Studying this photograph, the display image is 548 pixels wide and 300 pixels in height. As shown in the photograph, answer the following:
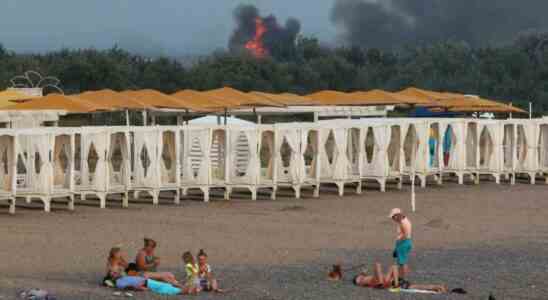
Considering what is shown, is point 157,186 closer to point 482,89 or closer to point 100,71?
point 100,71

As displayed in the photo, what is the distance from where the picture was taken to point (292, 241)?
24094 millimetres

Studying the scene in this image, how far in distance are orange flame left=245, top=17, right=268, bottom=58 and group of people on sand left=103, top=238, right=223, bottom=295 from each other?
63.1 meters

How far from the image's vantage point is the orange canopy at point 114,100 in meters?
33.6

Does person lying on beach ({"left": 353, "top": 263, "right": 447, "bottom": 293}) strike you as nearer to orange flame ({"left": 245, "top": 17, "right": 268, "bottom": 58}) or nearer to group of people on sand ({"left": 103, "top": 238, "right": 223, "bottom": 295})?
group of people on sand ({"left": 103, "top": 238, "right": 223, "bottom": 295})

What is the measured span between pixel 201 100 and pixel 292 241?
41.1ft

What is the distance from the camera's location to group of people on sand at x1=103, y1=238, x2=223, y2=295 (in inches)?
714

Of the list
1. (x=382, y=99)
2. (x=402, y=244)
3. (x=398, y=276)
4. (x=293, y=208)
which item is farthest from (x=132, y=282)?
(x=382, y=99)

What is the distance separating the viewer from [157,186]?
99.6ft

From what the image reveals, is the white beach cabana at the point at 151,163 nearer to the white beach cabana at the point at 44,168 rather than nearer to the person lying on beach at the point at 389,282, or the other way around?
the white beach cabana at the point at 44,168

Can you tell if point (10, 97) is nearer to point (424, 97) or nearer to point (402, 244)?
point (424, 97)

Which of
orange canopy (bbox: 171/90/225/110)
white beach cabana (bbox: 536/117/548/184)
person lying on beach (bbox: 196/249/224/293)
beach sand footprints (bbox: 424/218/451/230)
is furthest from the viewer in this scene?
white beach cabana (bbox: 536/117/548/184)

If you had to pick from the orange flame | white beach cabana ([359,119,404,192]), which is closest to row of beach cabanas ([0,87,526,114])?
white beach cabana ([359,119,404,192])

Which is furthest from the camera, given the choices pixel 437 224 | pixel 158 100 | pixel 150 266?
pixel 158 100

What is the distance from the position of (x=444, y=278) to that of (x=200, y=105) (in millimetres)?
16059
